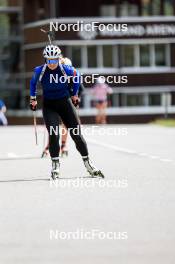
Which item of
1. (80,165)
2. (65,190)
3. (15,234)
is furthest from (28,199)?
(80,165)

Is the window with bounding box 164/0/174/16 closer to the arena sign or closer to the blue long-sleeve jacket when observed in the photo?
the arena sign

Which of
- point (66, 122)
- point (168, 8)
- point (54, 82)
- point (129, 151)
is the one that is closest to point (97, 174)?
point (66, 122)

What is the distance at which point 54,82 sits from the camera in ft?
51.1

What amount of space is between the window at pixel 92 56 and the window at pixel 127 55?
1.45 m

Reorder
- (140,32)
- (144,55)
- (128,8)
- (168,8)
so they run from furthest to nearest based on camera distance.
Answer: (168,8) → (128,8) → (144,55) → (140,32)

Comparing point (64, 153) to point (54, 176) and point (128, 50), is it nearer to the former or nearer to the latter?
point (54, 176)

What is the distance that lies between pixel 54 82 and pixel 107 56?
46.4m

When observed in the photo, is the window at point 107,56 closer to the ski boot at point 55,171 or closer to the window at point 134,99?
the window at point 134,99

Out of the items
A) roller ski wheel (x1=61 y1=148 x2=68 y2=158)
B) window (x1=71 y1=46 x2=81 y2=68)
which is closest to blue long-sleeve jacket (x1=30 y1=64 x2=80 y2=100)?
roller ski wheel (x1=61 y1=148 x2=68 y2=158)

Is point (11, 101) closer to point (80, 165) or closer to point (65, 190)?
point (80, 165)

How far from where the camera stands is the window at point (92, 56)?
61656 mm

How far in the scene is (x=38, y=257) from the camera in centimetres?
831

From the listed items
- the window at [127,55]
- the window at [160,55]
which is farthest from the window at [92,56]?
the window at [160,55]

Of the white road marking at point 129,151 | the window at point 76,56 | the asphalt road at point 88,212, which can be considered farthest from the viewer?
the window at point 76,56
